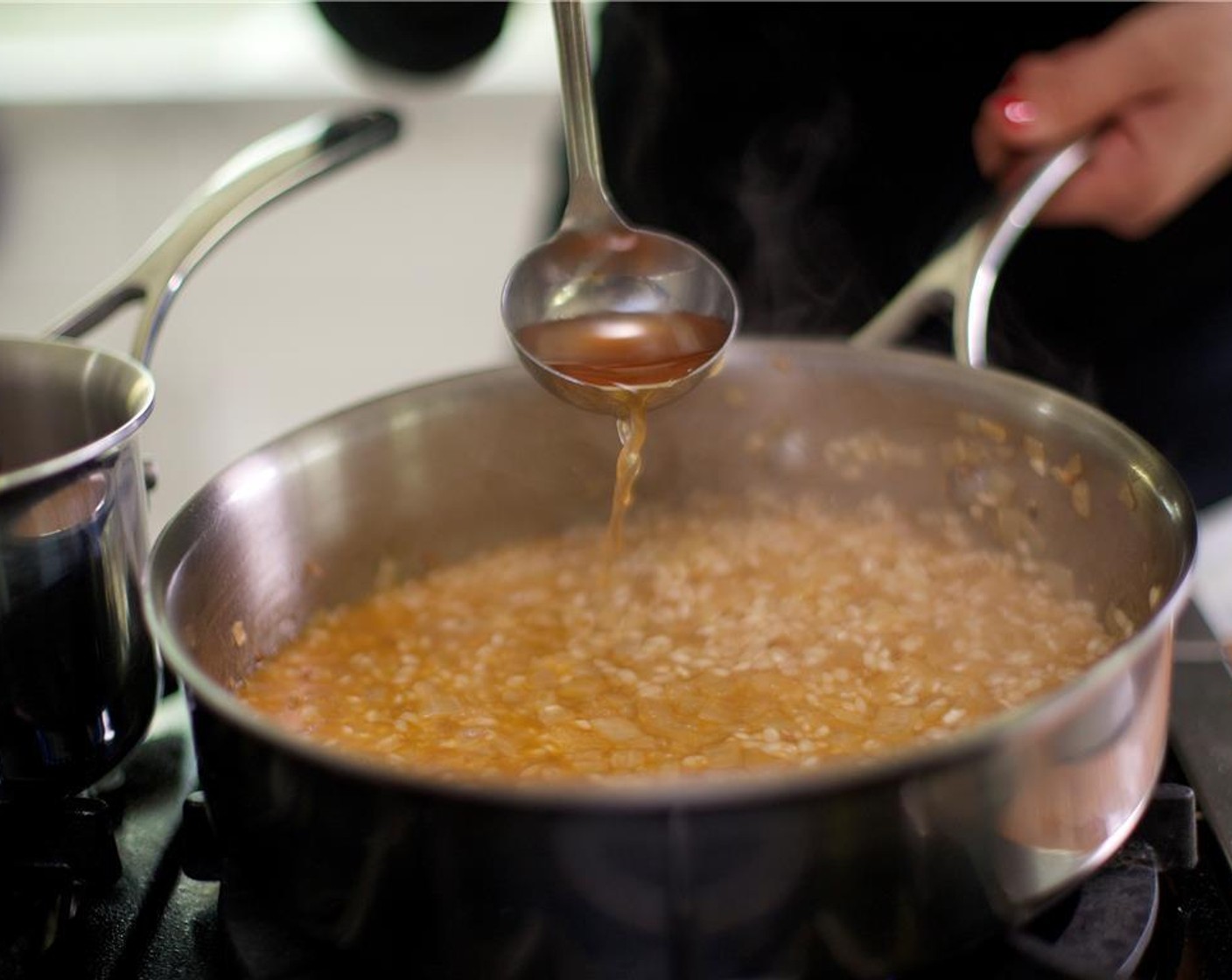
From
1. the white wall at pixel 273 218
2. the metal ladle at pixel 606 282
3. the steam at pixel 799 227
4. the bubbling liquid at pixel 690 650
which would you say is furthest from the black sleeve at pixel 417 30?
the white wall at pixel 273 218

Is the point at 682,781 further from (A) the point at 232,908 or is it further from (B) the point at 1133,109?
(B) the point at 1133,109

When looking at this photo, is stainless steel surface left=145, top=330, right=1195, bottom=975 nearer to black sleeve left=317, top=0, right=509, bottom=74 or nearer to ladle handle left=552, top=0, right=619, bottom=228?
ladle handle left=552, top=0, right=619, bottom=228

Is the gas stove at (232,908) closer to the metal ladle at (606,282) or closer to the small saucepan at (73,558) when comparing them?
the small saucepan at (73,558)

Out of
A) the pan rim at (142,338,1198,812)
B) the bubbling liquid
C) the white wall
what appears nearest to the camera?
the pan rim at (142,338,1198,812)

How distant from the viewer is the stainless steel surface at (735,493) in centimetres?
65

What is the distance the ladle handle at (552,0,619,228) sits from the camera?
42.9 inches

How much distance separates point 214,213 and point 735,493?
0.61 metres

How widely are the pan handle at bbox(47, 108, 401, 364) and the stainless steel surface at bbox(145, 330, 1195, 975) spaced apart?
16cm

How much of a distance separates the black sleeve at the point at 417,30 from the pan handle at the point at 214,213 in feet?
1.31

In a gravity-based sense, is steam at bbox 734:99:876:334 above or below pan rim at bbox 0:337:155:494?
below

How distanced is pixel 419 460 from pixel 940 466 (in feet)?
1.69

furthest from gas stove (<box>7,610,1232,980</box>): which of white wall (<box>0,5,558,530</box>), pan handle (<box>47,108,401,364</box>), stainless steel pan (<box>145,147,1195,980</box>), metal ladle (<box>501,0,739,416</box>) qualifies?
white wall (<box>0,5,558,530</box>)

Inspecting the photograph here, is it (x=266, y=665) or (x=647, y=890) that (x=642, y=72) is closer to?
(x=266, y=665)

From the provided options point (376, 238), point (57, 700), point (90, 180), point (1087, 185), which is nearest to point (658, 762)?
point (57, 700)
